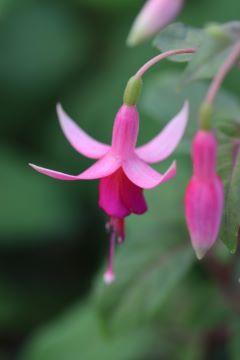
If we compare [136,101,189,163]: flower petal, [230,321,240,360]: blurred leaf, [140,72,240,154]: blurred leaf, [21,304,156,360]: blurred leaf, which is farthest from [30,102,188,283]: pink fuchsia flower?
[21,304,156,360]: blurred leaf

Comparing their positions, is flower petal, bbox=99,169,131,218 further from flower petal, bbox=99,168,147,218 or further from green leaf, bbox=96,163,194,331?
green leaf, bbox=96,163,194,331

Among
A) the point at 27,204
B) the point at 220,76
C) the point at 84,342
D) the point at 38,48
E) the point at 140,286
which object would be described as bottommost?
the point at 84,342

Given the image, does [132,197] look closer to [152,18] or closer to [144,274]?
[152,18]

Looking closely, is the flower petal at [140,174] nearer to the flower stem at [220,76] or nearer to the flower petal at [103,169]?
the flower petal at [103,169]

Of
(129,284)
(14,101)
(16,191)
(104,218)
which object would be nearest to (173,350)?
(129,284)

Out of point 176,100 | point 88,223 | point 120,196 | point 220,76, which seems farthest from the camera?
point 88,223

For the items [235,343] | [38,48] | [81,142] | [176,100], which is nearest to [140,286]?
[235,343]
